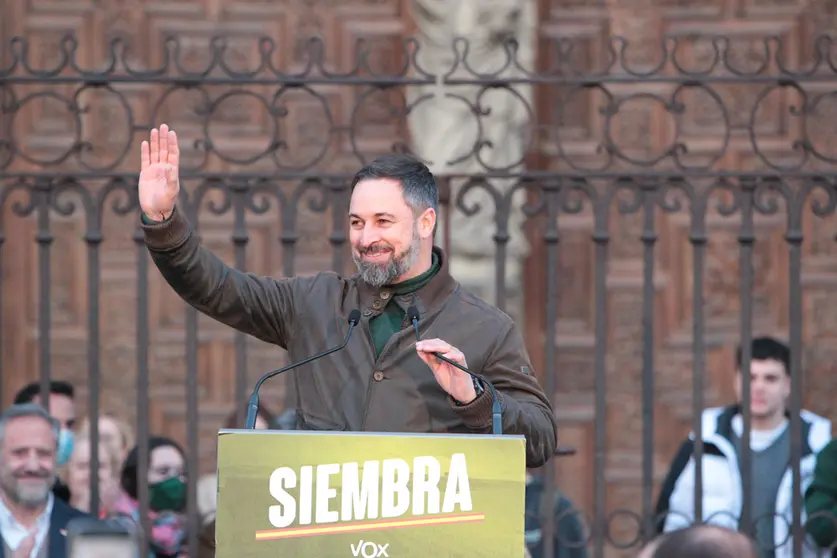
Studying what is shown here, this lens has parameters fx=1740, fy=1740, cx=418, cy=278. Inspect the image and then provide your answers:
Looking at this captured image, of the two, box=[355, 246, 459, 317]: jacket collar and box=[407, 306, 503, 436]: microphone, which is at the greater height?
box=[355, 246, 459, 317]: jacket collar

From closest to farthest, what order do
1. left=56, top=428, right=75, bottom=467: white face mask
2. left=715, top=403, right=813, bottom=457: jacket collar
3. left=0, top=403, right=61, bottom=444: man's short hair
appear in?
left=0, top=403, right=61, bottom=444: man's short hair → left=715, top=403, right=813, bottom=457: jacket collar → left=56, top=428, right=75, bottom=467: white face mask

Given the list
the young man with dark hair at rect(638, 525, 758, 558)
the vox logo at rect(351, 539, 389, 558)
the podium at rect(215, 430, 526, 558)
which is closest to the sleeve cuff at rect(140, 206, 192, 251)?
the podium at rect(215, 430, 526, 558)

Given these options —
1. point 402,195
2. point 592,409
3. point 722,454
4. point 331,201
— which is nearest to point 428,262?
point 402,195

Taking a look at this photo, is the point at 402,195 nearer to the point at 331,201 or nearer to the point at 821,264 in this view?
the point at 331,201

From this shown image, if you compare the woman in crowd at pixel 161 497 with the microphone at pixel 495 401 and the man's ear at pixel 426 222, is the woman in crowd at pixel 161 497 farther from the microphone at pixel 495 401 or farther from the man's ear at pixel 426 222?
the microphone at pixel 495 401

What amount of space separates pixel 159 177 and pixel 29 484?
6.54ft

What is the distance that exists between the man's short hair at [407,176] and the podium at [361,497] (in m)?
0.77

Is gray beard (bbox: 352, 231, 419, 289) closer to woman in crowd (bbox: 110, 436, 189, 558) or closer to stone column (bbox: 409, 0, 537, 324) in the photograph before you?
woman in crowd (bbox: 110, 436, 189, 558)

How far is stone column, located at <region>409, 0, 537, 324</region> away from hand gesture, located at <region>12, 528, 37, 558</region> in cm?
273

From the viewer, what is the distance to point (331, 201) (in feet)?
20.6

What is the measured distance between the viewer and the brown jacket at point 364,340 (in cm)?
440

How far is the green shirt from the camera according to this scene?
4.48m

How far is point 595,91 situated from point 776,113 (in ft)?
2.95

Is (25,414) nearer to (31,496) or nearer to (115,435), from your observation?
(31,496)
